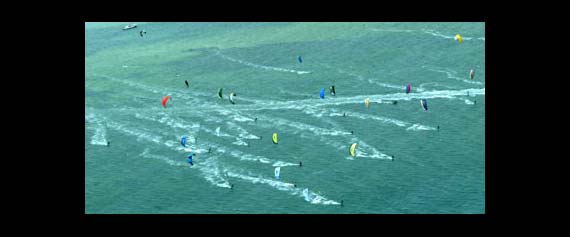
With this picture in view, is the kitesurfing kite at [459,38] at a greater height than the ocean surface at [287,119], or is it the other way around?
the kitesurfing kite at [459,38]

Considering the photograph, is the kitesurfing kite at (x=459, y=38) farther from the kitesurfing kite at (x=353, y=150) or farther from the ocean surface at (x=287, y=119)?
the kitesurfing kite at (x=353, y=150)

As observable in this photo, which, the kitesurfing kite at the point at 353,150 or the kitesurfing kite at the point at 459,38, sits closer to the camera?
the kitesurfing kite at the point at 353,150

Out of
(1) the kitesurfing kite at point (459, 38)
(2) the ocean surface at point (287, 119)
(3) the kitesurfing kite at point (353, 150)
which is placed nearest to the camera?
(2) the ocean surface at point (287, 119)

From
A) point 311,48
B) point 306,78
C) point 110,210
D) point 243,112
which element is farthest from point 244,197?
point 311,48

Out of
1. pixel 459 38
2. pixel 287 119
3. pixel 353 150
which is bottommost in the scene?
pixel 353 150

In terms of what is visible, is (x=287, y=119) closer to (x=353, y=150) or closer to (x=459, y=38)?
(x=353, y=150)

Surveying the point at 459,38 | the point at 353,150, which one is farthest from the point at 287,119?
the point at 459,38

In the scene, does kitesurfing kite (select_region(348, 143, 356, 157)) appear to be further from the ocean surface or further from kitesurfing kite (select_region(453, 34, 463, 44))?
kitesurfing kite (select_region(453, 34, 463, 44))

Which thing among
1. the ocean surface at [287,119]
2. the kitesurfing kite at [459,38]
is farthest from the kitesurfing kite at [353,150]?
the kitesurfing kite at [459,38]

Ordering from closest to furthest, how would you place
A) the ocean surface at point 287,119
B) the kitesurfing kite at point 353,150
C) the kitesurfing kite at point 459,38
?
the ocean surface at point 287,119
the kitesurfing kite at point 353,150
the kitesurfing kite at point 459,38
